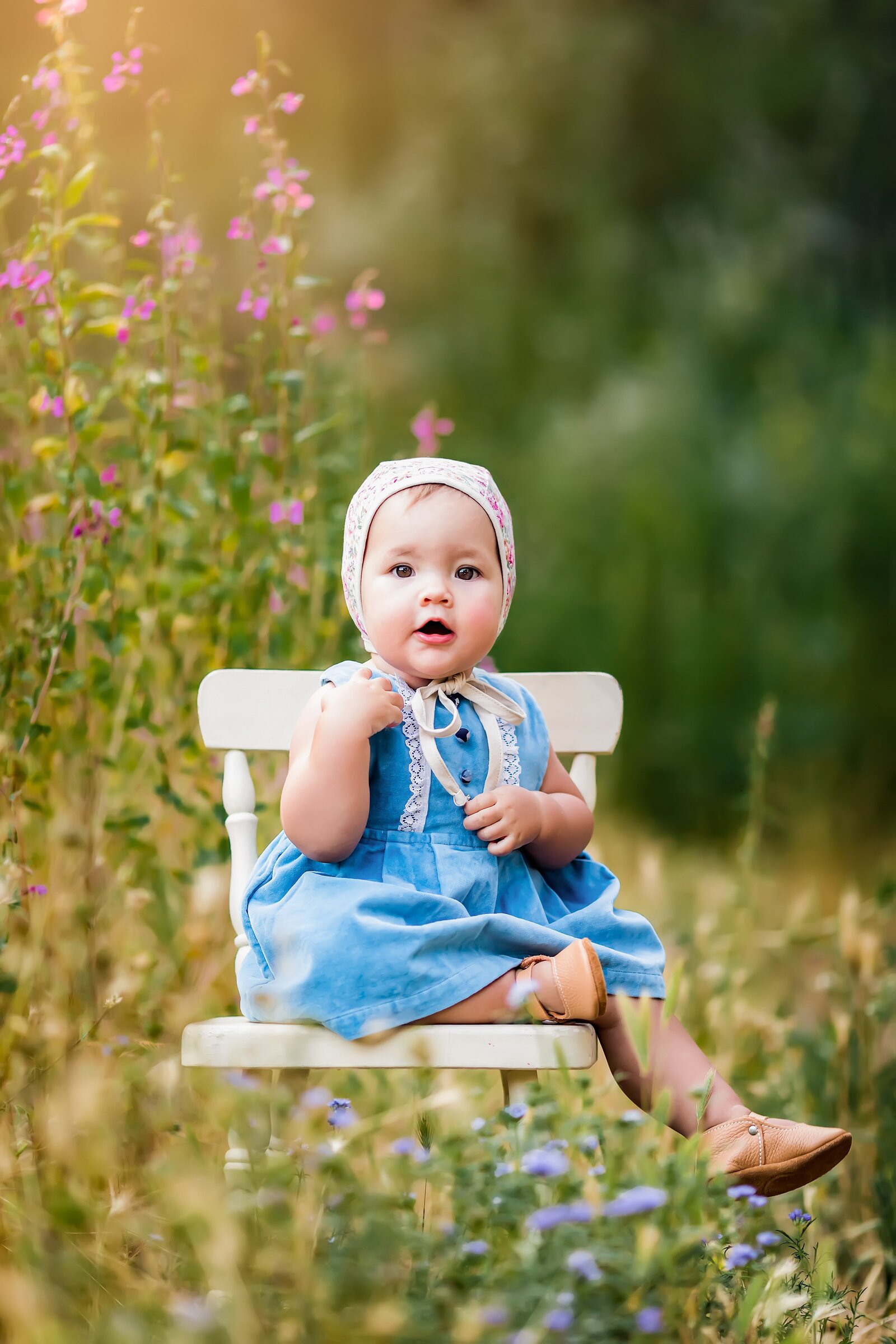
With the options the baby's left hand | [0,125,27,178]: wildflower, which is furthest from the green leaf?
the baby's left hand

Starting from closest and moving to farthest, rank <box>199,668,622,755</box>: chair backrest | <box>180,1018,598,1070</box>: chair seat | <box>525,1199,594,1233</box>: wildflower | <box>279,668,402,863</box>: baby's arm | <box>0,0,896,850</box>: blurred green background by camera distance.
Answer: <box>525,1199,594,1233</box>: wildflower
<box>180,1018,598,1070</box>: chair seat
<box>279,668,402,863</box>: baby's arm
<box>199,668,622,755</box>: chair backrest
<box>0,0,896,850</box>: blurred green background

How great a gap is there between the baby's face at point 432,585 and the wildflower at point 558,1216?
2.54 ft

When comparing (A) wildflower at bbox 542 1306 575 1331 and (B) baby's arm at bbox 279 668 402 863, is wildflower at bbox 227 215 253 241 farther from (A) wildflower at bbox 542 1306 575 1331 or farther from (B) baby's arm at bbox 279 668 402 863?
(A) wildflower at bbox 542 1306 575 1331

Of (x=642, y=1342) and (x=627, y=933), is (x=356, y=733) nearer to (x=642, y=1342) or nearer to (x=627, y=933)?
(x=627, y=933)

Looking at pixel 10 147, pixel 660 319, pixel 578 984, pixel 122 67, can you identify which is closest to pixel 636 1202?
pixel 578 984

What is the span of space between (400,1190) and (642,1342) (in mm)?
315

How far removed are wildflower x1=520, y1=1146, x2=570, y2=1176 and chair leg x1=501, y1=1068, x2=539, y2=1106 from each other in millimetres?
339

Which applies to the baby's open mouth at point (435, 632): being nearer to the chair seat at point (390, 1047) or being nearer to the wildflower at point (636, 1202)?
the chair seat at point (390, 1047)

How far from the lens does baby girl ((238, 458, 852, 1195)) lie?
5.09ft

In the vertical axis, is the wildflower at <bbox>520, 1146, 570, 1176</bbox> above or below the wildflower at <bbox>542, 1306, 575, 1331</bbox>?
above

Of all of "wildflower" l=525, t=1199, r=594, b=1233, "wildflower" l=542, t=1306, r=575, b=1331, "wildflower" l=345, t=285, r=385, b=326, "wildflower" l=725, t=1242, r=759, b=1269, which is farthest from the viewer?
"wildflower" l=345, t=285, r=385, b=326

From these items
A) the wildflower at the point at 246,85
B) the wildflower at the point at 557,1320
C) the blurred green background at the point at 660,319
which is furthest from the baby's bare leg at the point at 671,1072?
the blurred green background at the point at 660,319

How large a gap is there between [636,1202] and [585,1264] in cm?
7

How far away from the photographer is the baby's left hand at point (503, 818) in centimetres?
169
